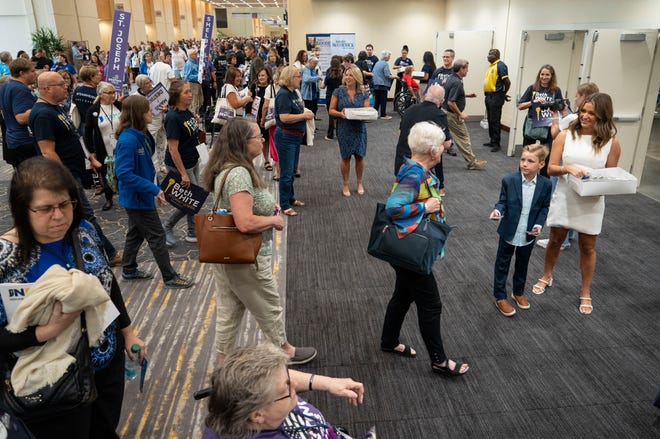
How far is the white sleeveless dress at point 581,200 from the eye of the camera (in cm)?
340

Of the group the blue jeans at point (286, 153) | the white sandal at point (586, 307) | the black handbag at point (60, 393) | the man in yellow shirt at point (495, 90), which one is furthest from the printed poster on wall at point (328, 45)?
the black handbag at point (60, 393)

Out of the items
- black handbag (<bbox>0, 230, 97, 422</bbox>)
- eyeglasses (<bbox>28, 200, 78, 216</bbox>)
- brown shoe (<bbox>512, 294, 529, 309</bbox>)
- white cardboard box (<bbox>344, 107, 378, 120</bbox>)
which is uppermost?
eyeglasses (<bbox>28, 200, 78, 216</bbox>)

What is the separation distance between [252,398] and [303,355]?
176 centimetres

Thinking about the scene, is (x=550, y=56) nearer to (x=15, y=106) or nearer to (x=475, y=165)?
(x=475, y=165)

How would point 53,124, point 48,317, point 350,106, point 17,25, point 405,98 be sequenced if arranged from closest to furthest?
point 48,317 → point 53,124 → point 350,106 → point 405,98 → point 17,25

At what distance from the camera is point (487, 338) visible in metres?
3.29

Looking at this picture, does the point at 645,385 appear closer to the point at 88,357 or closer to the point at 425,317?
the point at 425,317

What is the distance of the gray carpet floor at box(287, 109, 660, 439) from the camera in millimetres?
2611

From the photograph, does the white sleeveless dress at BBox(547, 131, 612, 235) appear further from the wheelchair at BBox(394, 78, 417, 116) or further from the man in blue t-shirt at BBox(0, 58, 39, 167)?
the wheelchair at BBox(394, 78, 417, 116)

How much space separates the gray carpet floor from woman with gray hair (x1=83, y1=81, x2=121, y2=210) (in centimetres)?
219

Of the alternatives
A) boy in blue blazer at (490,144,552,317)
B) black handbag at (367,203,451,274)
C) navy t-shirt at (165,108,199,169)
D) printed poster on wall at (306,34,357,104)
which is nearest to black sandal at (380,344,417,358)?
black handbag at (367,203,451,274)

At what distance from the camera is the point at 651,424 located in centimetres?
255

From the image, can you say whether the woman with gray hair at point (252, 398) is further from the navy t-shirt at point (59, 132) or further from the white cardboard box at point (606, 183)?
the navy t-shirt at point (59, 132)

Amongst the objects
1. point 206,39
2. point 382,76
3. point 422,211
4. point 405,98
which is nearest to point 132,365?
point 422,211
